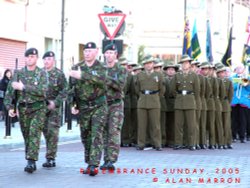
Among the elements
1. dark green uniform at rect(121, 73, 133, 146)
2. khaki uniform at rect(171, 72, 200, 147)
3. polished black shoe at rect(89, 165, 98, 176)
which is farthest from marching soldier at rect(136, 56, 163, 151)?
polished black shoe at rect(89, 165, 98, 176)

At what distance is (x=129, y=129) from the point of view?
19.1 meters

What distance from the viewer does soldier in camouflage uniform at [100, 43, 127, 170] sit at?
43.2 feet

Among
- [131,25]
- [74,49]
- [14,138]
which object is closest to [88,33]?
[74,49]

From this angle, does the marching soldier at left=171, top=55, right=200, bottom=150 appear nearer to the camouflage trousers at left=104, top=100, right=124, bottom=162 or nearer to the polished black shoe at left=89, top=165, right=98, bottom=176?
the camouflage trousers at left=104, top=100, right=124, bottom=162

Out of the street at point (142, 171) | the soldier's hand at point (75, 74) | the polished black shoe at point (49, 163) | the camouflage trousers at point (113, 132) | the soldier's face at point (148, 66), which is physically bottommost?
the street at point (142, 171)

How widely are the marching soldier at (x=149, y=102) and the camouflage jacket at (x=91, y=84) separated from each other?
18.2ft

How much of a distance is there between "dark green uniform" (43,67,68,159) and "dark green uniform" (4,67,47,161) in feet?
2.37

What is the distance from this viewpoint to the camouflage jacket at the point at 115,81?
1300 cm

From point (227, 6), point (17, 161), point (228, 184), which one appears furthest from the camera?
point (227, 6)

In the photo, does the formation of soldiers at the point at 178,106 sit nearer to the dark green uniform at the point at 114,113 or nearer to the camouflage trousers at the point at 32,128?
the dark green uniform at the point at 114,113

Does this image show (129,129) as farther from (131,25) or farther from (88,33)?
(131,25)

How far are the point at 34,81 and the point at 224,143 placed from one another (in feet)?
25.8

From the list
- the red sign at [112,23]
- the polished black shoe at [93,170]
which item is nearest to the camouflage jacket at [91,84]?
the polished black shoe at [93,170]

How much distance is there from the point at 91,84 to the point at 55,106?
1.39 meters
